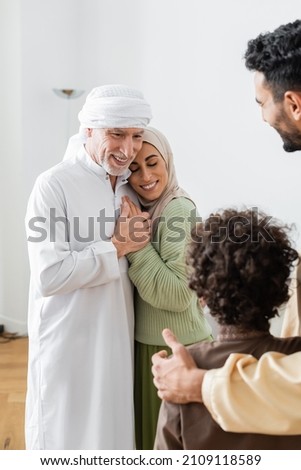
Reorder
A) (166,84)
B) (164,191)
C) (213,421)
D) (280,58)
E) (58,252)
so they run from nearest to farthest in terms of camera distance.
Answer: (213,421), (280,58), (58,252), (164,191), (166,84)

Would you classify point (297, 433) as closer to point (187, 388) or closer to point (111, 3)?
point (187, 388)

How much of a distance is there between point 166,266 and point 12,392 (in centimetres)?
212

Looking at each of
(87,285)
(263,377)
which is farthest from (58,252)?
(263,377)

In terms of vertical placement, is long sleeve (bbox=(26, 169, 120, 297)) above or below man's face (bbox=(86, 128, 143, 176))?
below

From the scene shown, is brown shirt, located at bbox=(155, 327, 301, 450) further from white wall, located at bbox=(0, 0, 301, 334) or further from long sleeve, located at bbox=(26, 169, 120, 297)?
white wall, located at bbox=(0, 0, 301, 334)

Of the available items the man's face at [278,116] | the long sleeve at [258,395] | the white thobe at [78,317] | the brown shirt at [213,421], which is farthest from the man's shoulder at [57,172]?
the long sleeve at [258,395]

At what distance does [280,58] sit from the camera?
5.53 feet

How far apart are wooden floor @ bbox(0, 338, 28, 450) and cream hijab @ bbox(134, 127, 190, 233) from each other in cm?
146

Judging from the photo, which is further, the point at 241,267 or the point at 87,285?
the point at 87,285

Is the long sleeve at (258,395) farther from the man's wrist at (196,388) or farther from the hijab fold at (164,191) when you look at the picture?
the hijab fold at (164,191)

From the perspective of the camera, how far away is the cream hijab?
2410 mm

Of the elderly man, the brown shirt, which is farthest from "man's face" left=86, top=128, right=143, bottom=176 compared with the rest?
the brown shirt

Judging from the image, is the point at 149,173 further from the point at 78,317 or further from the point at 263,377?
the point at 263,377
